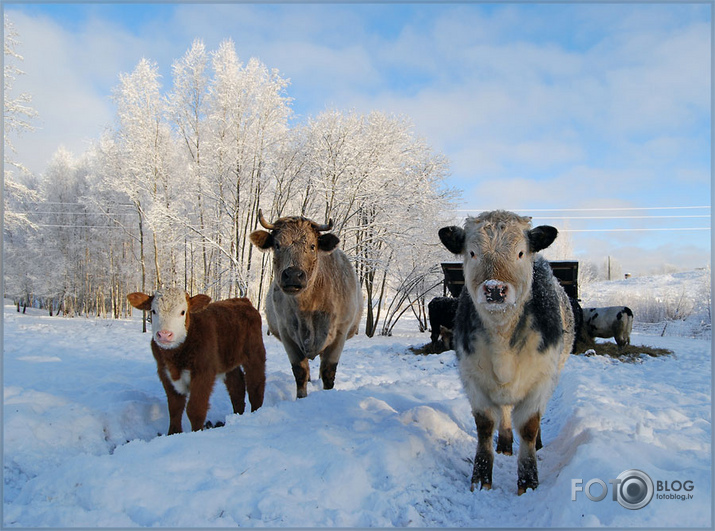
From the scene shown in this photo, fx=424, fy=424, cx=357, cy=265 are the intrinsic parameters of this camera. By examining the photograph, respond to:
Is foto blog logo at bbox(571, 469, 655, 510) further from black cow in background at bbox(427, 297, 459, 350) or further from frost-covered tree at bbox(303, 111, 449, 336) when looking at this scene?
frost-covered tree at bbox(303, 111, 449, 336)

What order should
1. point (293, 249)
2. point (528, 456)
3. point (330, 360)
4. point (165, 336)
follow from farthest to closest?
point (330, 360) < point (293, 249) < point (165, 336) < point (528, 456)

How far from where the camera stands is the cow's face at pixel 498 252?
114 inches

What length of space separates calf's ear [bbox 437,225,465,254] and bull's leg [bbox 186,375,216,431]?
287cm

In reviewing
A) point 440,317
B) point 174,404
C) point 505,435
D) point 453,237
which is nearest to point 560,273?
point 440,317

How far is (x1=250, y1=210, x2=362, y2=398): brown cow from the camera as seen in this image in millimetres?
4957

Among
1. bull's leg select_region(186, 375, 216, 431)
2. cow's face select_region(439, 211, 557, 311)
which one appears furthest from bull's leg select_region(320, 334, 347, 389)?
cow's face select_region(439, 211, 557, 311)

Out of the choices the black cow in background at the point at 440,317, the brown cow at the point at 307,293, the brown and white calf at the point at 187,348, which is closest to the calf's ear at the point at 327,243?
the brown cow at the point at 307,293

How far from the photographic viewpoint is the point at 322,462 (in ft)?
9.89

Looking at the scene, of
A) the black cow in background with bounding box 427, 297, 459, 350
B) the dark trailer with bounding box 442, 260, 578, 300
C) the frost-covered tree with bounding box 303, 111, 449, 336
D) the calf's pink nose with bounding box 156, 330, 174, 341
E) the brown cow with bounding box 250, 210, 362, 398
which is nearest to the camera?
the calf's pink nose with bounding box 156, 330, 174, 341

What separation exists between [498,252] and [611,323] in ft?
42.2

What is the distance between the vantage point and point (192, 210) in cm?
2039

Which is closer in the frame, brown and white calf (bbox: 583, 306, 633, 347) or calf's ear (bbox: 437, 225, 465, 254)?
calf's ear (bbox: 437, 225, 465, 254)

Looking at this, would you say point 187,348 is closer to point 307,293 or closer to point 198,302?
point 198,302

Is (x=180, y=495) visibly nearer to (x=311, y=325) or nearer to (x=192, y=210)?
(x=311, y=325)
